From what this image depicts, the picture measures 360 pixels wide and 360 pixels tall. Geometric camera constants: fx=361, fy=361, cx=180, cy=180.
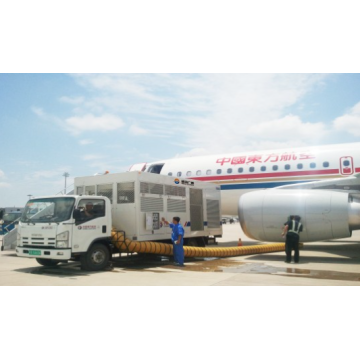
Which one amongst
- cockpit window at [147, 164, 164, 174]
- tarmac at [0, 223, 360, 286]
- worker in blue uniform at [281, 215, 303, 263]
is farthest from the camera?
cockpit window at [147, 164, 164, 174]

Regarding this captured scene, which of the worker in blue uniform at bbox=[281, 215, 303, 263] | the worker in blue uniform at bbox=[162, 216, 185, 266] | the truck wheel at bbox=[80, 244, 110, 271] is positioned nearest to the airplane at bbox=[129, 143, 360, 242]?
the worker in blue uniform at bbox=[281, 215, 303, 263]

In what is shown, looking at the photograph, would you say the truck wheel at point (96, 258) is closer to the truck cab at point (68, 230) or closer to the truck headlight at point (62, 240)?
the truck cab at point (68, 230)

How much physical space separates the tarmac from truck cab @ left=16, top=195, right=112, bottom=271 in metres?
0.55

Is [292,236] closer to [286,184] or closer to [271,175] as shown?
[286,184]

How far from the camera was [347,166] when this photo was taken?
53.7ft

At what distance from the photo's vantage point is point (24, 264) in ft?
43.2

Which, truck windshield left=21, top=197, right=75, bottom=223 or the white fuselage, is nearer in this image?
truck windshield left=21, top=197, right=75, bottom=223

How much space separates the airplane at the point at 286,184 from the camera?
1290 cm

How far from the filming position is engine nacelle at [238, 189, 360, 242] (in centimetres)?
1273

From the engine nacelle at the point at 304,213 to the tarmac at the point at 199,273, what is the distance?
1.05m

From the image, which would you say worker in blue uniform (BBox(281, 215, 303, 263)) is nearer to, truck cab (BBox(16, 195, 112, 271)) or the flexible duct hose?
the flexible duct hose

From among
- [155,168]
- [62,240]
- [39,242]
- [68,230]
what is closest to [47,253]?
[39,242]

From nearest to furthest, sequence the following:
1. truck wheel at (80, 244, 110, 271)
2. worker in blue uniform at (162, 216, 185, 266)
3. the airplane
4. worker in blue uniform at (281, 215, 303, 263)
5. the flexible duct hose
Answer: truck wheel at (80, 244, 110, 271)
the flexible duct hose
worker in blue uniform at (162, 216, 185, 266)
worker in blue uniform at (281, 215, 303, 263)
the airplane

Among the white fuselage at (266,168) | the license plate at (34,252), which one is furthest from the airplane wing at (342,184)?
the license plate at (34,252)
